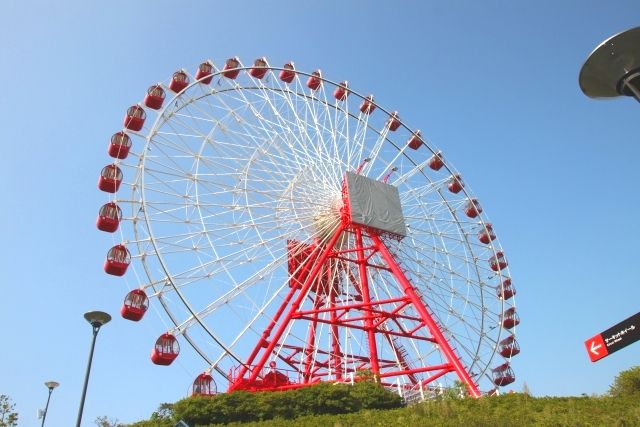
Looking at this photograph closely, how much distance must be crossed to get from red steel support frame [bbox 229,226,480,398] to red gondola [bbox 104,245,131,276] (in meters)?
5.80

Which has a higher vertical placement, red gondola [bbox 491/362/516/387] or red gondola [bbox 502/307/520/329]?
red gondola [bbox 502/307/520/329]

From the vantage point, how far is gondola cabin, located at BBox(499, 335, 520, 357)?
26.1 meters

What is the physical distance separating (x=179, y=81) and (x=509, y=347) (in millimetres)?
19730

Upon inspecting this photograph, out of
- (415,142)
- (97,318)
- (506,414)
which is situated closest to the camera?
(506,414)

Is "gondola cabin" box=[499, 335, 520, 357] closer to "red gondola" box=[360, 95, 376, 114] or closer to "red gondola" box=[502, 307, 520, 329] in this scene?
"red gondola" box=[502, 307, 520, 329]

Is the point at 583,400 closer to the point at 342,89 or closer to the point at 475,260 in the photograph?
the point at 475,260

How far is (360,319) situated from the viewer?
20.7 meters

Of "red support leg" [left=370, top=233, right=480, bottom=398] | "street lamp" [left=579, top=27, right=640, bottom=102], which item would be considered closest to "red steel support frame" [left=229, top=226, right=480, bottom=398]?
"red support leg" [left=370, top=233, right=480, bottom=398]

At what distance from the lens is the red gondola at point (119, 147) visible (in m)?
22.1

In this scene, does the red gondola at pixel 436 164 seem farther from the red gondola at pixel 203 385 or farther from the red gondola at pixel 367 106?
the red gondola at pixel 203 385

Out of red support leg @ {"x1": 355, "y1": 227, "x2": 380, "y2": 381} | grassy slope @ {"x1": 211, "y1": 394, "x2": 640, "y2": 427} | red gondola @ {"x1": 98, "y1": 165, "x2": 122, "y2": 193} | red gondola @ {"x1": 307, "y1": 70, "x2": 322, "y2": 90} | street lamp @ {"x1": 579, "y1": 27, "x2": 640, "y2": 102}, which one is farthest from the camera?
red gondola @ {"x1": 307, "y1": 70, "x2": 322, "y2": 90}

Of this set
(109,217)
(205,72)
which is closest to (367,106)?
(205,72)

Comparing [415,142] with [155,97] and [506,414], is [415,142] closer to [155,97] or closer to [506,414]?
[155,97]

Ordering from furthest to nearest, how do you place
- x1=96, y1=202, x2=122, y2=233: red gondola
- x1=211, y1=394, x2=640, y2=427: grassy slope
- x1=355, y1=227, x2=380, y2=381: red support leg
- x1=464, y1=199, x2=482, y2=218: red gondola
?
1. x1=464, y1=199, x2=482, y2=218: red gondola
2. x1=96, y1=202, x2=122, y2=233: red gondola
3. x1=355, y1=227, x2=380, y2=381: red support leg
4. x1=211, y1=394, x2=640, y2=427: grassy slope
